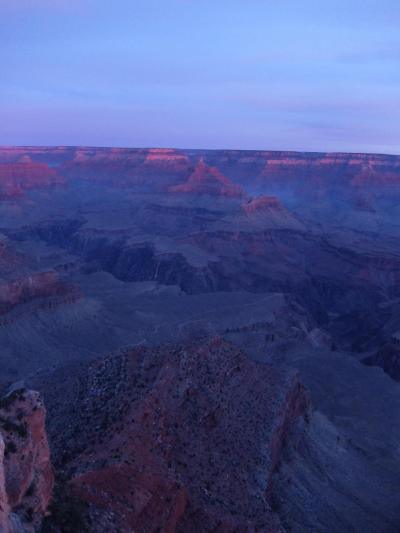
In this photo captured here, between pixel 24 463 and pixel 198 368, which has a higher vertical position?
pixel 24 463

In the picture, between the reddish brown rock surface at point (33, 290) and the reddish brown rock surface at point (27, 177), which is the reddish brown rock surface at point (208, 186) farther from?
the reddish brown rock surface at point (33, 290)

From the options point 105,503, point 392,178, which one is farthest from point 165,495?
point 392,178

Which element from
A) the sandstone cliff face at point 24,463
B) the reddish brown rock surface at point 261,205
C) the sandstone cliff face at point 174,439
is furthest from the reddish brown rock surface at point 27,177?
the sandstone cliff face at point 24,463

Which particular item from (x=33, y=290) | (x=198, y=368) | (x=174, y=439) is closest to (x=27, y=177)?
(x=33, y=290)

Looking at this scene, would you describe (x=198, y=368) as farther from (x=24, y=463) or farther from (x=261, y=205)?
(x=261, y=205)

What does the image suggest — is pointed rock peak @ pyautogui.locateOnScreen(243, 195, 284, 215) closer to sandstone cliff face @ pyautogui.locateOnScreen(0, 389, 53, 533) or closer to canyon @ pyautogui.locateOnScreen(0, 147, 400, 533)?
canyon @ pyautogui.locateOnScreen(0, 147, 400, 533)

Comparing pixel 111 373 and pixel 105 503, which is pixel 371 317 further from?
pixel 105 503
